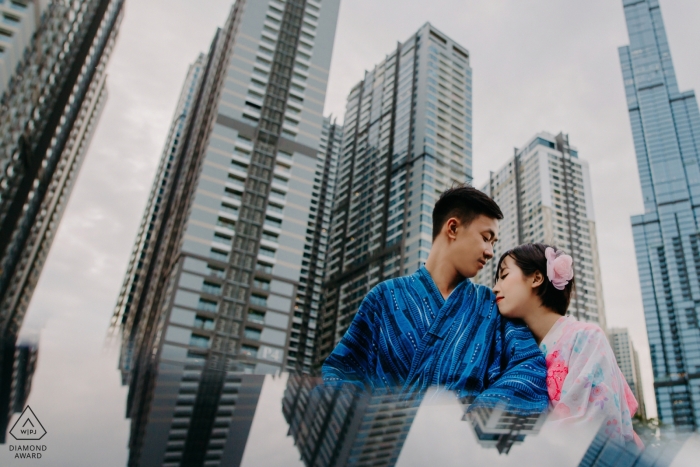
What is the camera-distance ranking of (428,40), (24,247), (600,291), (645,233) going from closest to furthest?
(24,247)
(428,40)
(600,291)
(645,233)

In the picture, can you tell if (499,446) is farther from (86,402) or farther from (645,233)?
(645,233)

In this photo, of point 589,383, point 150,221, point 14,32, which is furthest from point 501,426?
point 150,221

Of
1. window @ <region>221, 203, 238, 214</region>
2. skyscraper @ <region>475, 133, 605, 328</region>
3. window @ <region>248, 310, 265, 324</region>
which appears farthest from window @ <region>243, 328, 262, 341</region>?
skyscraper @ <region>475, 133, 605, 328</region>

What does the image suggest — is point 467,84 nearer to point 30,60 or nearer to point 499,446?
point 30,60

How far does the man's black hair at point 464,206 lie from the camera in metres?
2.15

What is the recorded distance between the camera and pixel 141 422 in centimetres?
87

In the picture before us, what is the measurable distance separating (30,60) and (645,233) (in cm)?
9440

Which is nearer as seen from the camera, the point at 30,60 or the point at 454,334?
the point at 454,334

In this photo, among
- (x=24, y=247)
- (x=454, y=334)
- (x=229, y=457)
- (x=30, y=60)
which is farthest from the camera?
(x=24, y=247)

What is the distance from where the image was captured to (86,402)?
3.11 feet

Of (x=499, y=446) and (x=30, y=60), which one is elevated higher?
(x=30, y=60)

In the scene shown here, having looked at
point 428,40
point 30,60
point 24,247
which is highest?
point 428,40

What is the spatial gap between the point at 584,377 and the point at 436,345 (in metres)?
0.52

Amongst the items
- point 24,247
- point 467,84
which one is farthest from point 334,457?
point 467,84
